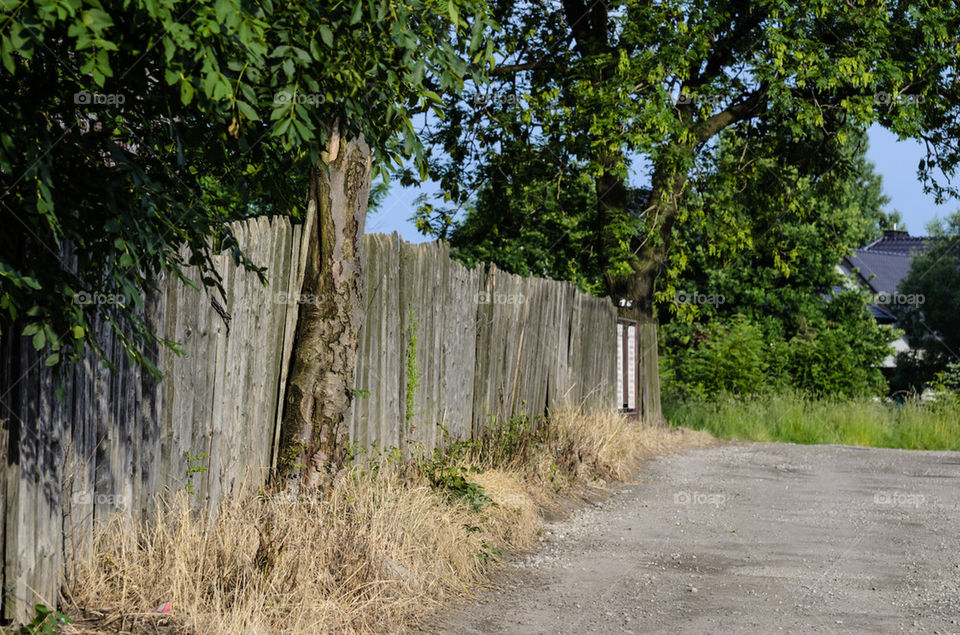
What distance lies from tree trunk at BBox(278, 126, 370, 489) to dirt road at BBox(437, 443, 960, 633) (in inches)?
50.4

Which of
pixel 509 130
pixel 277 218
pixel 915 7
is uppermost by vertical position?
pixel 915 7

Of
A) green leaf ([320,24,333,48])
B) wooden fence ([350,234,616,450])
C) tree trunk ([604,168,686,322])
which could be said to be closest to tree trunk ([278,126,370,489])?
wooden fence ([350,234,616,450])

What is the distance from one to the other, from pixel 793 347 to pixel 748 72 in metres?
9.09

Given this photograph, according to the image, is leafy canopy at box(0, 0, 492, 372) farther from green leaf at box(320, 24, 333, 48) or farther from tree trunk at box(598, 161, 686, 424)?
tree trunk at box(598, 161, 686, 424)

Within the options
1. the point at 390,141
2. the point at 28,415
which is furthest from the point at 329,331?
the point at 28,415

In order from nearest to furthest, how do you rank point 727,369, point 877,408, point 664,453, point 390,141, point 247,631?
point 247,631, point 390,141, point 664,453, point 877,408, point 727,369

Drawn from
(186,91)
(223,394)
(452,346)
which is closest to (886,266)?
(452,346)

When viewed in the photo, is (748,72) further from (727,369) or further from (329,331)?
(329,331)

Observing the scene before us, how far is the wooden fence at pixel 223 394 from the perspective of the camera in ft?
13.2

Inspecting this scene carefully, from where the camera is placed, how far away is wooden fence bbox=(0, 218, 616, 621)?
4012 mm

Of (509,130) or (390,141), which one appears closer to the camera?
(390,141)

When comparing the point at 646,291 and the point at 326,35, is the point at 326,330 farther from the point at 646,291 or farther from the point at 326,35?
the point at 646,291

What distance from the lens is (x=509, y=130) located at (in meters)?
14.5

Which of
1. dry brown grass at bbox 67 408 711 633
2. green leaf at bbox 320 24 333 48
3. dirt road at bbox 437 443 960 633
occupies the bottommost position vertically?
dirt road at bbox 437 443 960 633
